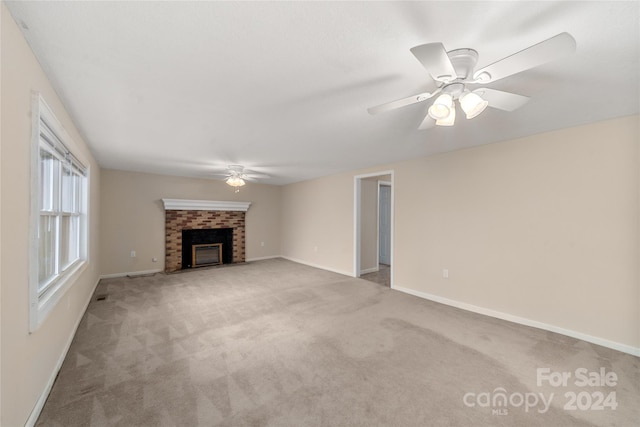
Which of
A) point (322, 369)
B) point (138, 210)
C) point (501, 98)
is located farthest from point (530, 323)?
point (138, 210)

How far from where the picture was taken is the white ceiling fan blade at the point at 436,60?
1.10m

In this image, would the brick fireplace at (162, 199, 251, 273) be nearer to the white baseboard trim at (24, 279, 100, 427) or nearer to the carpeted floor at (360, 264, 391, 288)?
the white baseboard trim at (24, 279, 100, 427)

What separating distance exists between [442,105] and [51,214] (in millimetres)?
3117

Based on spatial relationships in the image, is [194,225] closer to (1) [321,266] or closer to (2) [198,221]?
(2) [198,221]

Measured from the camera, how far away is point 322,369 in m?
2.04

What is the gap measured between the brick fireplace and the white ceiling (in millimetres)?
2934

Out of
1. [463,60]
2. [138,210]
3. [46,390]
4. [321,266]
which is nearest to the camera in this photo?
[463,60]

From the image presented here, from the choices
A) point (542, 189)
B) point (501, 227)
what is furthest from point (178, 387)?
point (542, 189)

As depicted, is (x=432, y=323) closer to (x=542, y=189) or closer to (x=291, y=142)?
(x=542, y=189)

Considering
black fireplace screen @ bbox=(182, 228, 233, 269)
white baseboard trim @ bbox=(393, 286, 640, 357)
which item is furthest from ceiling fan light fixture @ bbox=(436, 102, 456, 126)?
black fireplace screen @ bbox=(182, 228, 233, 269)

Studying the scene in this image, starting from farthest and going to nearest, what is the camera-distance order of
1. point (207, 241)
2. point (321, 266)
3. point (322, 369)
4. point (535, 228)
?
point (207, 241), point (321, 266), point (535, 228), point (322, 369)

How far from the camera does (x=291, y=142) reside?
10.4 ft

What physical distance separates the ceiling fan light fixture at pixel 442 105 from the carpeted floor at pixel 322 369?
6.20 ft

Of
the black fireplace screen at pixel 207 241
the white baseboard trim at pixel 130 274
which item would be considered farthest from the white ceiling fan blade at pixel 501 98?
the white baseboard trim at pixel 130 274
